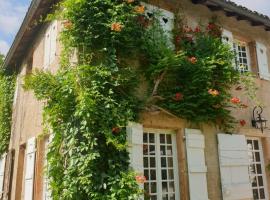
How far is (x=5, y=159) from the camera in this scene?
1019cm

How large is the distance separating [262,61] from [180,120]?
144 inches

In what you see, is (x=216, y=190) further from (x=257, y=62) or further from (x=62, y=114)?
(x=257, y=62)

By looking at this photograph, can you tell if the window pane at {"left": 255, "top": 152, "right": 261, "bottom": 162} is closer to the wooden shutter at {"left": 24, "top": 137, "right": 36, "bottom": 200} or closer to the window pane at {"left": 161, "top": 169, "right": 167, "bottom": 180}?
the window pane at {"left": 161, "top": 169, "right": 167, "bottom": 180}

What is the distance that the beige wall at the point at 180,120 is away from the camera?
602 centimetres

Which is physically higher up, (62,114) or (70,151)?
(62,114)

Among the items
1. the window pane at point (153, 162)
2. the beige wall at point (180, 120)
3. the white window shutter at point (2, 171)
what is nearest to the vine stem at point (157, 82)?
the beige wall at point (180, 120)

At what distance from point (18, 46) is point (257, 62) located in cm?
720

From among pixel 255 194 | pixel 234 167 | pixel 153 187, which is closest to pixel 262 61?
pixel 234 167

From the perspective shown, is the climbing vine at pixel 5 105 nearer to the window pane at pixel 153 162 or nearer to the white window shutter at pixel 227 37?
the window pane at pixel 153 162

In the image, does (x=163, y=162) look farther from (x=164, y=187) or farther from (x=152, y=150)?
(x=164, y=187)

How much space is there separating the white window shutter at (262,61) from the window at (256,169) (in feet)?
5.98

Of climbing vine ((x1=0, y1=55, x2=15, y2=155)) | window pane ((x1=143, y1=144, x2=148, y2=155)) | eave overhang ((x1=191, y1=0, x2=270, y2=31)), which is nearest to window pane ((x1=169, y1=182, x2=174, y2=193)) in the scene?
window pane ((x1=143, y1=144, x2=148, y2=155))

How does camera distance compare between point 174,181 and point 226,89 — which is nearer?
point 174,181

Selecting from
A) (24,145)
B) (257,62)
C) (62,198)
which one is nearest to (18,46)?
(24,145)
